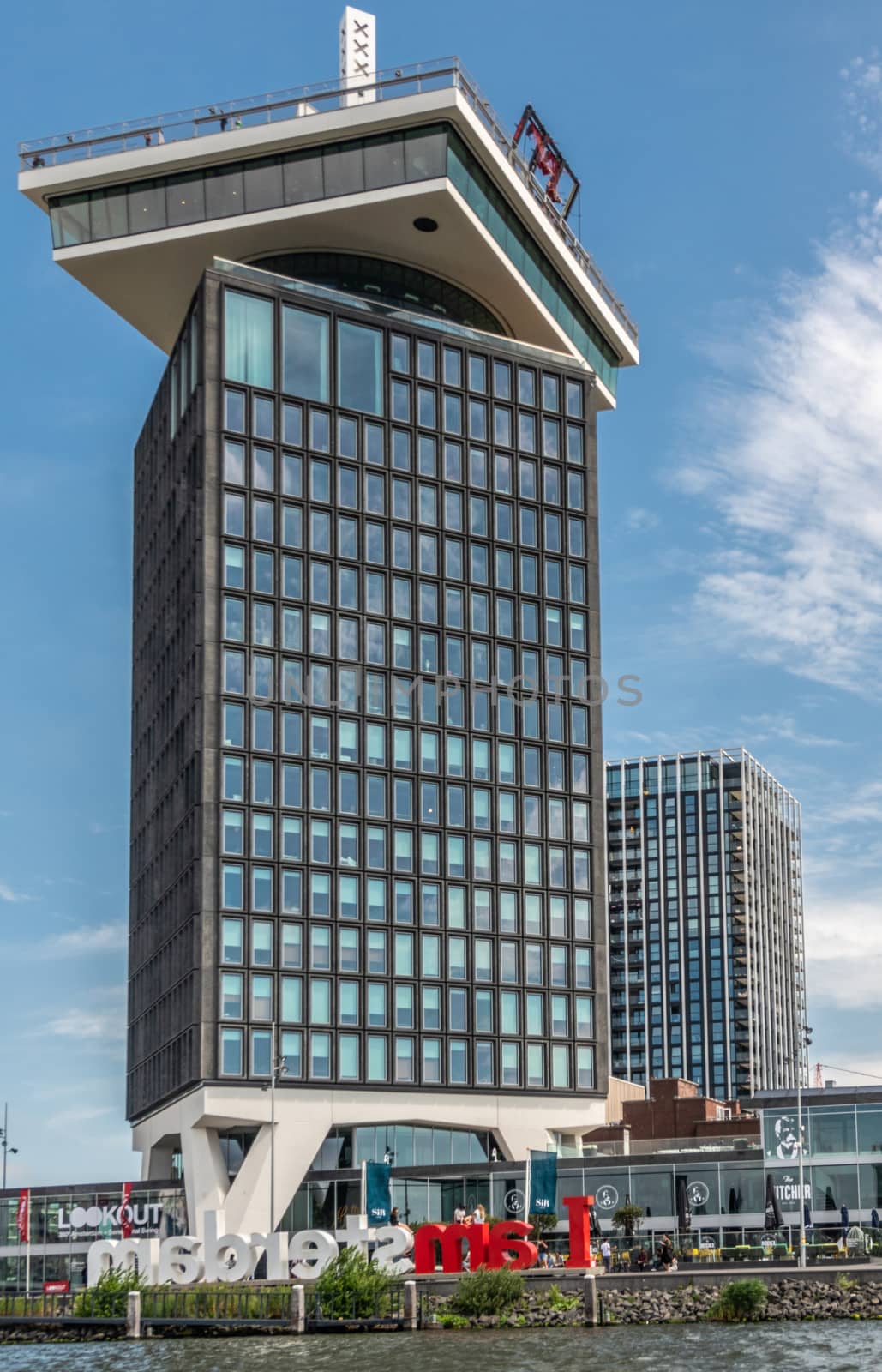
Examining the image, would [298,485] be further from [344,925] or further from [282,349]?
[344,925]

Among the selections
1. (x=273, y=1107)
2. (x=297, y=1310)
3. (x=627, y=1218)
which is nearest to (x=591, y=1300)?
(x=297, y=1310)

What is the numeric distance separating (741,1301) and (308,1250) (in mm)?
18001

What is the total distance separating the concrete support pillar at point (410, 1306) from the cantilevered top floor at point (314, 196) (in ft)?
229

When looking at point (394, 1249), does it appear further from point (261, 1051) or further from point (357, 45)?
point (357, 45)

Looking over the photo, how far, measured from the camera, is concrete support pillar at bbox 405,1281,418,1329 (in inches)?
2650

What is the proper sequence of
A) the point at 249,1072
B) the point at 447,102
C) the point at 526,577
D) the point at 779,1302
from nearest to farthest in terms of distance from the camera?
the point at 779,1302, the point at 249,1072, the point at 447,102, the point at 526,577

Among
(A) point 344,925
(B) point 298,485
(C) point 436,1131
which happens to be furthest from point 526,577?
(C) point 436,1131

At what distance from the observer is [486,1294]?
68438 mm

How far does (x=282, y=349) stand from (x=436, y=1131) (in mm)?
48413

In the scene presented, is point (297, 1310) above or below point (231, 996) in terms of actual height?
below

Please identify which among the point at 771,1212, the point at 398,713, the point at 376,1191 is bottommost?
the point at 771,1212

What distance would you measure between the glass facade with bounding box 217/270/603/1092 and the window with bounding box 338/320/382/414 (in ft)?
0.47

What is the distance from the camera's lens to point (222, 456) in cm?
11394

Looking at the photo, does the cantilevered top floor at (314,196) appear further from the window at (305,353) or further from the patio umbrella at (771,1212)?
the patio umbrella at (771,1212)
